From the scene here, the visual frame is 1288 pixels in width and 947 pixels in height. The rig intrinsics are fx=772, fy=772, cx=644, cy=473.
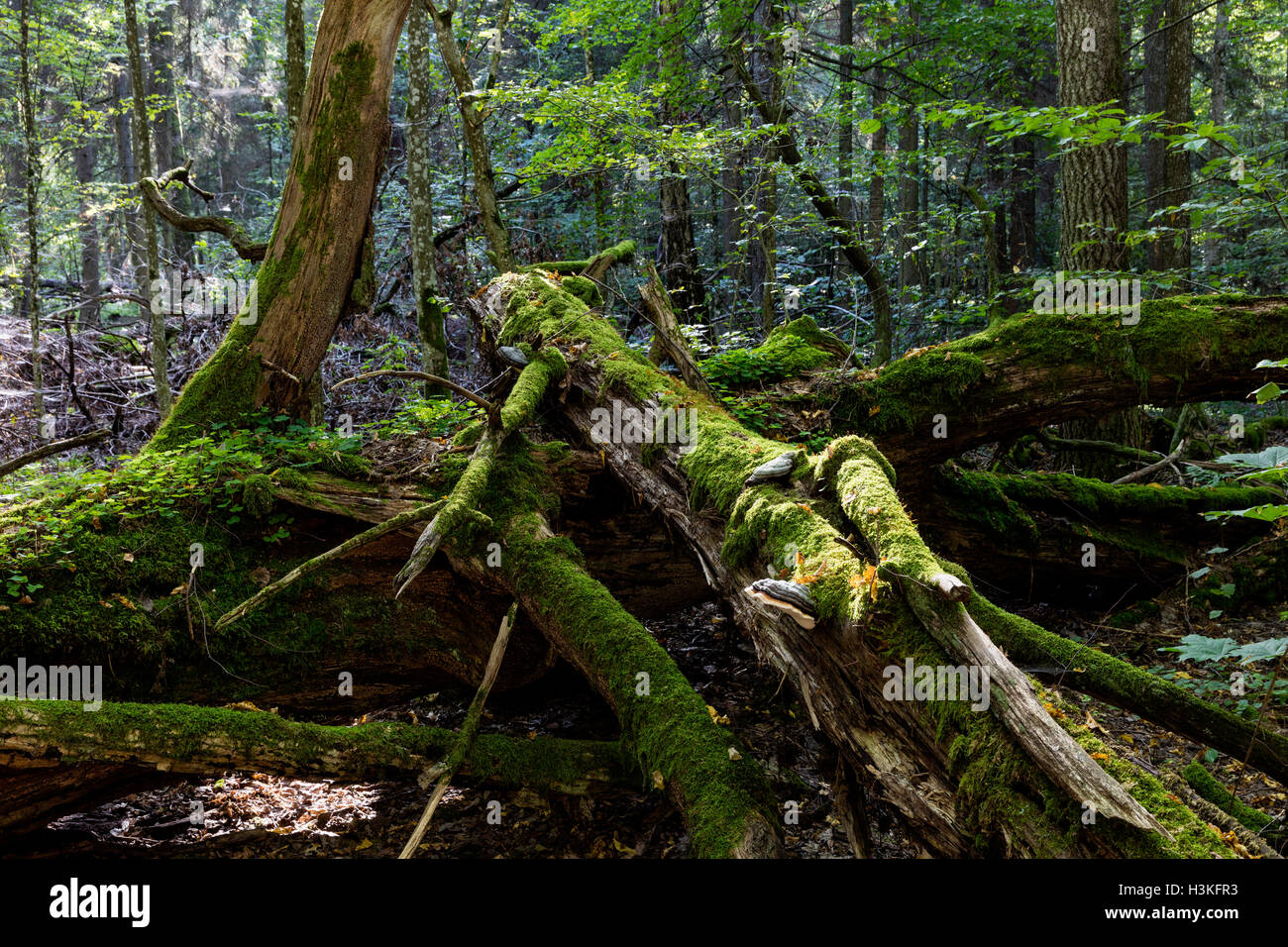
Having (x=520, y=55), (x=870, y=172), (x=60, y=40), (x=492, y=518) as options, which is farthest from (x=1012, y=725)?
(x=520, y=55)

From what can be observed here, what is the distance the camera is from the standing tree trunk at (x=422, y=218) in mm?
8273

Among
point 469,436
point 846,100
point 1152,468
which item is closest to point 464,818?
point 469,436

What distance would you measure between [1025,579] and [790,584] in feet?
15.2

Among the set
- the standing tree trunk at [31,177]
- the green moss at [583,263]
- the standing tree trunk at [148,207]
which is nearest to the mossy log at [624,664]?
the green moss at [583,263]

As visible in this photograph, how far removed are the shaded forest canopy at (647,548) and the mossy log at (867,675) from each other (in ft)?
0.05

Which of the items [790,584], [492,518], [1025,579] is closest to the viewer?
[790,584]

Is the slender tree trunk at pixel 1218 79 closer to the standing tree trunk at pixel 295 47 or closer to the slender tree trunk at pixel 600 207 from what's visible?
the slender tree trunk at pixel 600 207

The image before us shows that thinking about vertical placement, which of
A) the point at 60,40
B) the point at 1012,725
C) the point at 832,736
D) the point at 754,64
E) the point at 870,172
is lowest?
the point at 832,736

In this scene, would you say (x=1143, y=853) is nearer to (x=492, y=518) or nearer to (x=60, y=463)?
(x=492, y=518)

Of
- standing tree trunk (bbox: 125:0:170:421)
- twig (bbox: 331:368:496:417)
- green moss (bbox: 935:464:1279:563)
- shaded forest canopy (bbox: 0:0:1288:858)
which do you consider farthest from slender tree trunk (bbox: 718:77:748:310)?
twig (bbox: 331:368:496:417)

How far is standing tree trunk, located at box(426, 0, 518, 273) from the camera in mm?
8742

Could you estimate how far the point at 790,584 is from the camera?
2795mm

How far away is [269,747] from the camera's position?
3438 millimetres
